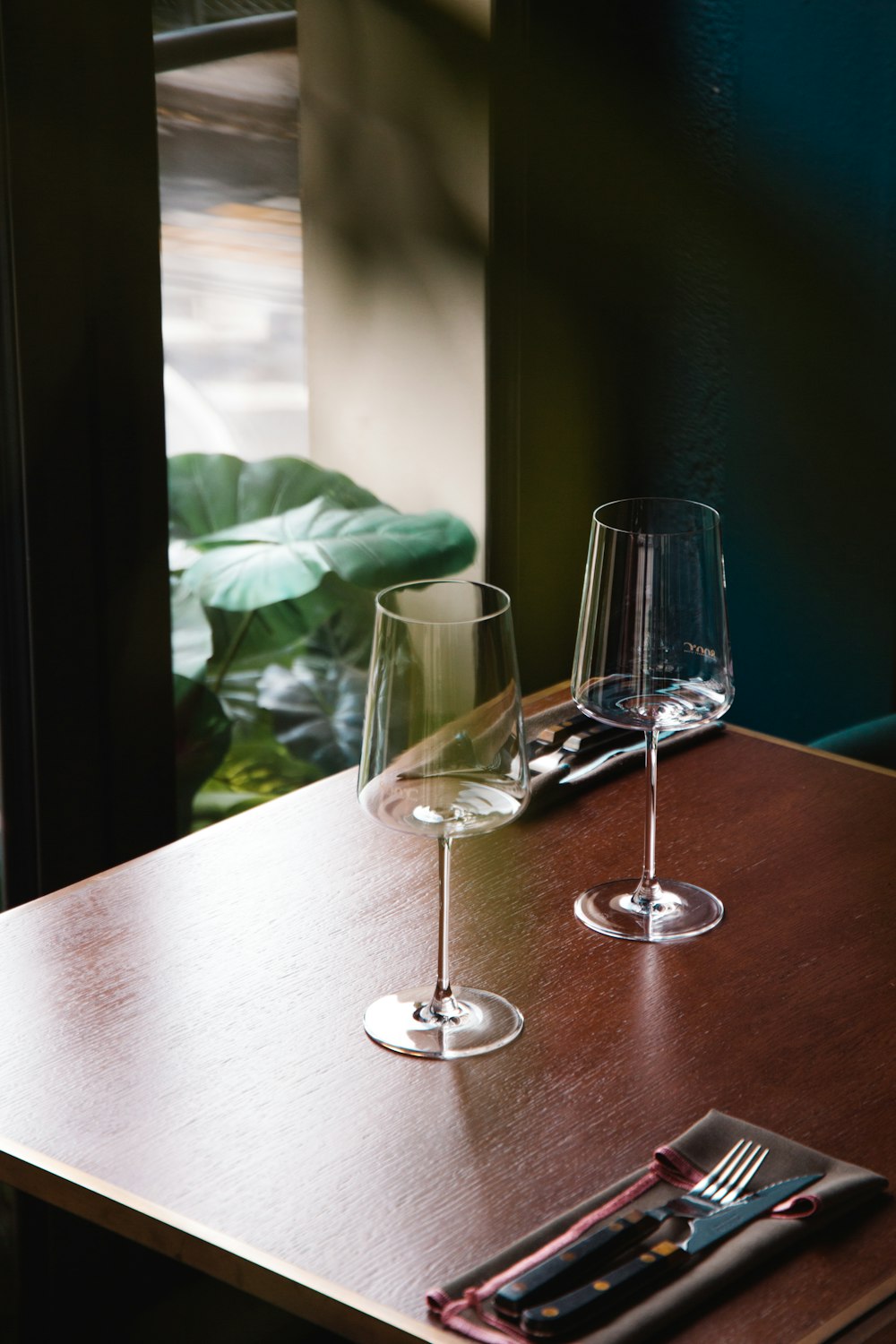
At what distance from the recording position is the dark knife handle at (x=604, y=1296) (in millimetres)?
776

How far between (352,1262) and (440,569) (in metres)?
1.74

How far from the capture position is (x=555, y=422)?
2.65 metres

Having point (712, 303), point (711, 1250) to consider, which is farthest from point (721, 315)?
point (711, 1250)

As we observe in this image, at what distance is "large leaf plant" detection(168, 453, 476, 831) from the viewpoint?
202 cm

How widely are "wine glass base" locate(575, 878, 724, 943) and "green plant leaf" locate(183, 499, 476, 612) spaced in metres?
0.92

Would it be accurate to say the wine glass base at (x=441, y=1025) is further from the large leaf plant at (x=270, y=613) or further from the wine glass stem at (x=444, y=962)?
the large leaf plant at (x=270, y=613)

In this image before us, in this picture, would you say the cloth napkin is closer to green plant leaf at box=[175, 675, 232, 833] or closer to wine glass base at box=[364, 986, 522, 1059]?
wine glass base at box=[364, 986, 522, 1059]

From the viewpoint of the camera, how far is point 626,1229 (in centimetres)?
85

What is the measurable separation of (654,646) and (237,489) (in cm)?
99

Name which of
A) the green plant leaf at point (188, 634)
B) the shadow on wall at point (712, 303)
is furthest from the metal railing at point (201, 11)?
the green plant leaf at point (188, 634)

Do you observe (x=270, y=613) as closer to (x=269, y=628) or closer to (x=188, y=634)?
(x=269, y=628)

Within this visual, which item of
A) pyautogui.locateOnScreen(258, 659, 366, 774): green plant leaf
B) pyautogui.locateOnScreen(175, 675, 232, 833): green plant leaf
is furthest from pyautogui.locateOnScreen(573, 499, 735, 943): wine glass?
pyautogui.locateOnScreen(258, 659, 366, 774): green plant leaf

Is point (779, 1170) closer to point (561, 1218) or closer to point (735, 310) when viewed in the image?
point (561, 1218)

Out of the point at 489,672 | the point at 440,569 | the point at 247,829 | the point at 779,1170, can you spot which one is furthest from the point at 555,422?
the point at 779,1170
